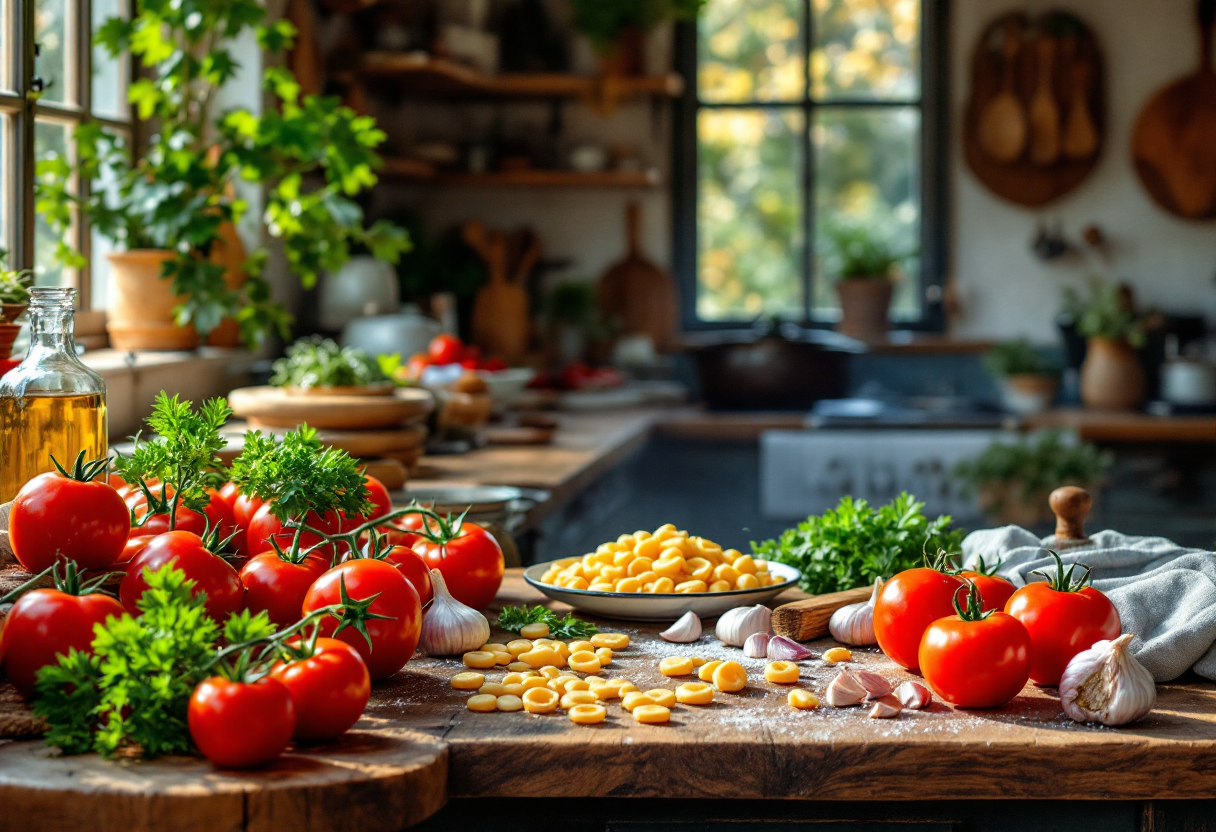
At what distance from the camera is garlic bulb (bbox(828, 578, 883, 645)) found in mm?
1317

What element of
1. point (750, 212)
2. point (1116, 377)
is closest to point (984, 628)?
point (1116, 377)

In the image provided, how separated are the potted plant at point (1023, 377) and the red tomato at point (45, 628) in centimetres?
367

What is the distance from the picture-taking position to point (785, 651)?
127 cm

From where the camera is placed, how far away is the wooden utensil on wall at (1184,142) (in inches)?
186

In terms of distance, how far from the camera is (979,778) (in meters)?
1.01

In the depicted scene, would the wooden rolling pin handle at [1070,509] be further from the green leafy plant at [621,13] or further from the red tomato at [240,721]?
the green leafy plant at [621,13]

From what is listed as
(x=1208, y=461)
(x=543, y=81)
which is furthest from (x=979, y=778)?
(x=543, y=81)

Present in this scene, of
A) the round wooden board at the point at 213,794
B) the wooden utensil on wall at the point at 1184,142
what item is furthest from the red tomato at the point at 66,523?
the wooden utensil on wall at the point at 1184,142

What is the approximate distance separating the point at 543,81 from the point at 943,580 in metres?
3.69

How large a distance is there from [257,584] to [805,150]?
13.2 ft

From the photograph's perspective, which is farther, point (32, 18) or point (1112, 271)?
point (1112, 271)

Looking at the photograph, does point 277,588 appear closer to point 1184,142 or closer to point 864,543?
point 864,543

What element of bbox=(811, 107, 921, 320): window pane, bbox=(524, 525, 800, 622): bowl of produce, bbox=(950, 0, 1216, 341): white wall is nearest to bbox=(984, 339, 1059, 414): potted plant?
bbox=(950, 0, 1216, 341): white wall

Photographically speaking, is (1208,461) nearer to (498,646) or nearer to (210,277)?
(210,277)
